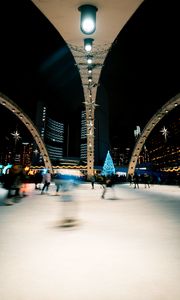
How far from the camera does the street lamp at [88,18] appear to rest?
3081 millimetres

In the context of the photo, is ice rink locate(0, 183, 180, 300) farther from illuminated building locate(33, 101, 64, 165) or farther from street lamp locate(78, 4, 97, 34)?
illuminated building locate(33, 101, 64, 165)

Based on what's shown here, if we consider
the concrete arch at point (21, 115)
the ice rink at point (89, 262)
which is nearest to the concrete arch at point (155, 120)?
the concrete arch at point (21, 115)

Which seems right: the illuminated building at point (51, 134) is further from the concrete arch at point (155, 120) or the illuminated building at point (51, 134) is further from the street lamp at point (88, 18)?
the street lamp at point (88, 18)

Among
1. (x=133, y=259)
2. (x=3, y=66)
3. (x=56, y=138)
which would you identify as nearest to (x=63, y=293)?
(x=133, y=259)

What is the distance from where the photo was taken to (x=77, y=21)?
390 cm

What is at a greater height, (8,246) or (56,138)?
(56,138)

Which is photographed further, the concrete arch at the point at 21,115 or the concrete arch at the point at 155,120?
the concrete arch at the point at 21,115

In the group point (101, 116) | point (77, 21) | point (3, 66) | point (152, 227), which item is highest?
point (101, 116)

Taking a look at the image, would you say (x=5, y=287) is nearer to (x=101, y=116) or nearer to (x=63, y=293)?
(x=63, y=293)

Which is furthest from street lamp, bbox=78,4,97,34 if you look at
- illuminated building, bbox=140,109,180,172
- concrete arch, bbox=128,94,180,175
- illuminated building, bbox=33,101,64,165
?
illuminated building, bbox=33,101,64,165

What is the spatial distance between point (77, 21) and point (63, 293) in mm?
3928

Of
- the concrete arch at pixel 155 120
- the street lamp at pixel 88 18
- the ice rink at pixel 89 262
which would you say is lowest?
the ice rink at pixel 89 262

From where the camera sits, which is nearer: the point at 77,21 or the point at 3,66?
the point at 77,21

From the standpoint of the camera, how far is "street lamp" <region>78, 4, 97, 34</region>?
3081mm
